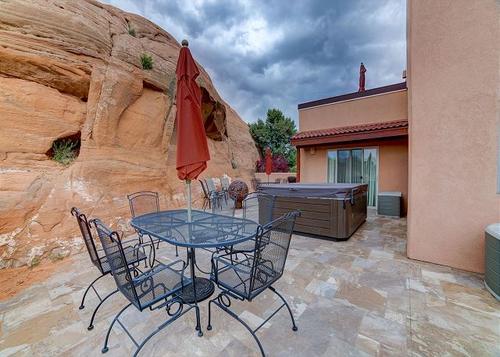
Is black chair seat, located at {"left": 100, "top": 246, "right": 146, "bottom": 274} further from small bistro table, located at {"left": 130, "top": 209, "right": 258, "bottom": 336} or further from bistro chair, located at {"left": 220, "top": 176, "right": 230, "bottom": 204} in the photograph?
bistro chair, located at {"left": 220, "top": 176, "right": 230, "bottom": 204}

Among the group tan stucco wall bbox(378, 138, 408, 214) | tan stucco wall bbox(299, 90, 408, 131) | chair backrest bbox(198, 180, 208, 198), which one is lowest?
chair backrest bbox(198, 180, 208, 198)

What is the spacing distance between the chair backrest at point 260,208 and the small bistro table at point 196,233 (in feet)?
1.63

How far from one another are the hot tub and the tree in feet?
48.7

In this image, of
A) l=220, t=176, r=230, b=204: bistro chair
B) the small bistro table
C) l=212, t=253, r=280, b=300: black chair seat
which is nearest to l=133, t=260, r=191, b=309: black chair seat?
the small bistro table

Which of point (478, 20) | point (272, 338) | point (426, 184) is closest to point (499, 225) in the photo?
point (426, 184)

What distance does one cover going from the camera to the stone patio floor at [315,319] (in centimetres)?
165

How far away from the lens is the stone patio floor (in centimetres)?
165

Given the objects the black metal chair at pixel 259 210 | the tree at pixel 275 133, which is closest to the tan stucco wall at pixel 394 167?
the black metal chair at pixel 259 210

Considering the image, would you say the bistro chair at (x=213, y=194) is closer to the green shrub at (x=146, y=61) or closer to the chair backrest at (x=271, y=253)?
the green shrub at (x=146, y=61)

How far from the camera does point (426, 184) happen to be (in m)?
3.13

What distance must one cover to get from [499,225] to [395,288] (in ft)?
4.65

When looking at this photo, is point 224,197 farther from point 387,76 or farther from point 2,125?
point 387,76

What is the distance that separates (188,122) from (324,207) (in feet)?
9.57

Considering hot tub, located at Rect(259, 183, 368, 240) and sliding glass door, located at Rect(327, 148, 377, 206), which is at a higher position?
sliding glass door, located at Rect(327, 148, 377, 206)
